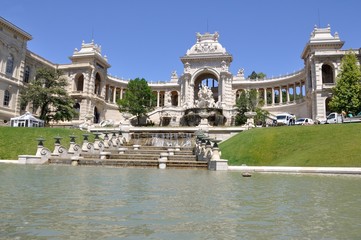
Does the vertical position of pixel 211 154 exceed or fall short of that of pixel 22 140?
it falls short

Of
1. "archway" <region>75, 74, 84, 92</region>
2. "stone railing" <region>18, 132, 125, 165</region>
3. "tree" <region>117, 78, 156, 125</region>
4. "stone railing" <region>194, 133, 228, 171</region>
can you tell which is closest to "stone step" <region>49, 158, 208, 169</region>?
"stone railing" <region>194, 133, 228, 171</region>

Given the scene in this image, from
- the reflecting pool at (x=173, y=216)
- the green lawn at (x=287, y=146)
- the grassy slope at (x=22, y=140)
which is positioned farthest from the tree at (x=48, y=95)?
the reflecting pool at (x=173, y=216)

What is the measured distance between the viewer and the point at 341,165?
1967cm

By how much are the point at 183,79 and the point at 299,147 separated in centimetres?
5157

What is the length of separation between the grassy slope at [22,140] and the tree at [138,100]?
24579mm

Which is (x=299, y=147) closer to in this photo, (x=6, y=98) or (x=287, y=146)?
(x=287, y=146)

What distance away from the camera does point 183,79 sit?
→ 244ft

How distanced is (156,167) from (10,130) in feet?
73.0

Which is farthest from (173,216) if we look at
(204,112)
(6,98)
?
(6,98)

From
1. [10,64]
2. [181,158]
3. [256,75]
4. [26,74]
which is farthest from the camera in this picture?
[256,75]

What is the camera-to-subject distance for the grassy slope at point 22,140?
29297mm

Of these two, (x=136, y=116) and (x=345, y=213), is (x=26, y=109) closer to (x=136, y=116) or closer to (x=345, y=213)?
(x=136, y=116)

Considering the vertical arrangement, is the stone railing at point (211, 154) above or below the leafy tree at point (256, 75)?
below

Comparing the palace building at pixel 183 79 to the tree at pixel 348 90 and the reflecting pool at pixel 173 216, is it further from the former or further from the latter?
the reflecting pool at pixel 173 216
